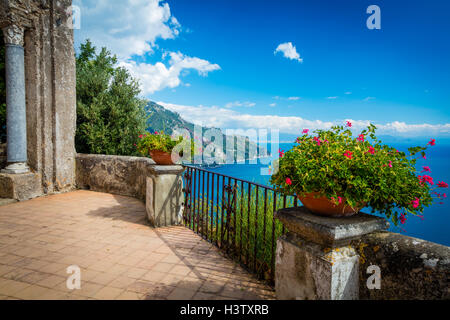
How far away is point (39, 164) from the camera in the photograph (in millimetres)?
6000

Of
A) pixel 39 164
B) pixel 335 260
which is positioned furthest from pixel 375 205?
pixel 39 164

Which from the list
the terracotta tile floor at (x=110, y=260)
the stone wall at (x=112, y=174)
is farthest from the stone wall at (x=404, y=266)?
the stone wall at (x=112, y=174)

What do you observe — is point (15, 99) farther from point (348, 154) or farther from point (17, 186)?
point (348, 154)

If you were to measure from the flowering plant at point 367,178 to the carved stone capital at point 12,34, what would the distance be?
688 centimetres

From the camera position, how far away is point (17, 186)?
18.0ft

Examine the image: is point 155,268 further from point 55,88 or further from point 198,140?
point 55,88

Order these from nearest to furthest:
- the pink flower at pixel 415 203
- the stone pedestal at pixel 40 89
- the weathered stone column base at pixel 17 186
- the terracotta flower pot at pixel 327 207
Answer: the pink flower at pixel 415 203 < the terracotta flower pot at pixel 327 207 < the weathered stone column base at pixel 17 186 < the stone pedestal at pixel 40 89

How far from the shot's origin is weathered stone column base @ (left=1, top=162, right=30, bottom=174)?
564cm

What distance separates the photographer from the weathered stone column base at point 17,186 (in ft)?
18.0

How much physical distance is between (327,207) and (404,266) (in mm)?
495

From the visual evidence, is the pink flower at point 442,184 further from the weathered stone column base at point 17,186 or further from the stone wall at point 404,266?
the weathered stone column base at point 17,186

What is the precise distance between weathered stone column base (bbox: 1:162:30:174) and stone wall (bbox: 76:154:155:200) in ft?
3.74

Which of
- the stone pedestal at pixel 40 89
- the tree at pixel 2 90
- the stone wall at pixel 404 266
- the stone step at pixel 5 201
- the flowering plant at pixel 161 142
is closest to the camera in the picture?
the stone wall at pixel 404 266

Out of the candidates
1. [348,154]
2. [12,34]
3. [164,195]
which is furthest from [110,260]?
[12,34]
